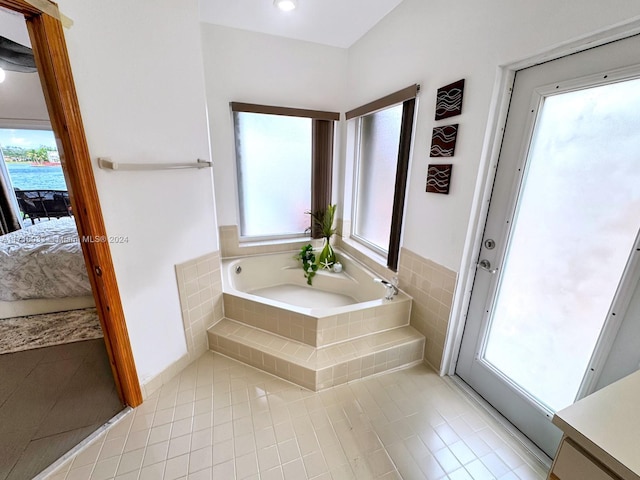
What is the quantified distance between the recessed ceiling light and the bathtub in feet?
7.21

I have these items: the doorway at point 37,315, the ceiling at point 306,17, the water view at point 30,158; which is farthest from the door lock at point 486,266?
the water view at point 30,158

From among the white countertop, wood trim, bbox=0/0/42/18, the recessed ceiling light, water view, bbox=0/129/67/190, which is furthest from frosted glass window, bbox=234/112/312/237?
water view, bbox=0/129/67/190

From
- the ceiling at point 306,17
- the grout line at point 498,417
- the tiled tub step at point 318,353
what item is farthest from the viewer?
the ceiling at point 306,17

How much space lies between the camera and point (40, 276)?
236 cm

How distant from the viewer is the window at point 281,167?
278 centimetres

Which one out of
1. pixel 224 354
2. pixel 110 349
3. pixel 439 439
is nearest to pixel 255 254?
pixel 224 354

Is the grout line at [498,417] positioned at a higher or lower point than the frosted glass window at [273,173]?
lower

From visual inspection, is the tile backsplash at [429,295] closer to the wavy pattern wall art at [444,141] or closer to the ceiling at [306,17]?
the wavy pattern wall art at [444,141]

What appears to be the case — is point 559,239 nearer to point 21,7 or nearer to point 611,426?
point 611,426

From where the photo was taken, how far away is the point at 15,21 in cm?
203

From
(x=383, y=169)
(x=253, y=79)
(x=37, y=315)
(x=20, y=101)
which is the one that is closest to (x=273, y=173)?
(x=253, y=79)

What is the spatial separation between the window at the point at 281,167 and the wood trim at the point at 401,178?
3.52 ft

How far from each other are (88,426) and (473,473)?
2092 millimetres

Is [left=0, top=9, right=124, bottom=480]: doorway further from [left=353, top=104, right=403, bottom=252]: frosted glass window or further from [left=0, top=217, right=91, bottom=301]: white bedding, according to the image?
[left=353, top=104, right=403, bottom=252]: frosted glass window
